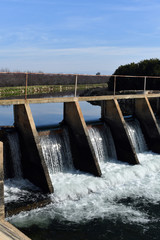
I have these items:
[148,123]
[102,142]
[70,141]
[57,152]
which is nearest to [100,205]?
[57,152]

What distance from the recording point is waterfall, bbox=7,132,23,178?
10641 millimetres

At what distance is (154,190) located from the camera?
34.8ft

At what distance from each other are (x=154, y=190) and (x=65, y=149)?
13.4 ft

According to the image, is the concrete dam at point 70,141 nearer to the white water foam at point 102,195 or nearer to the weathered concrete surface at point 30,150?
the weathered concrete surface at point 30,150

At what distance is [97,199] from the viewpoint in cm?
963

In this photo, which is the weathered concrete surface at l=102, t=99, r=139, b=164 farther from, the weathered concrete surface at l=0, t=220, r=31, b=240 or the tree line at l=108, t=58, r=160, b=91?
the tree line at l=108, t=58, r=160, b=91

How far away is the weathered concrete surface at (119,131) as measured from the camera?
13141 mm

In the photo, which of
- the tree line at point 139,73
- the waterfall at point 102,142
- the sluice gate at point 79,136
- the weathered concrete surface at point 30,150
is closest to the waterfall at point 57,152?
the sluice gate at point 79,136

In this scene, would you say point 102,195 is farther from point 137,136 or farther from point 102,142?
point 137,136

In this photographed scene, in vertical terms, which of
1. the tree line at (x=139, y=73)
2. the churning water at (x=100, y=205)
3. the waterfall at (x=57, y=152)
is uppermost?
the tree line at (x=139, y=73)

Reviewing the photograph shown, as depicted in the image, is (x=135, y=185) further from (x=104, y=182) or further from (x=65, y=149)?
(x=65, y=149)

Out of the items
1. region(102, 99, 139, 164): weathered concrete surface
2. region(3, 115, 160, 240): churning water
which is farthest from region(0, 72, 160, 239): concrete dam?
region(3, 115, 160, 240): churning water

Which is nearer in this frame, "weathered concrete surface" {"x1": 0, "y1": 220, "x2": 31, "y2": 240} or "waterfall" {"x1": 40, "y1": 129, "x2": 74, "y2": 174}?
"weathered concrete surface" {"x1": 0, "y1": 220, "x2": 31, "y2": 240}

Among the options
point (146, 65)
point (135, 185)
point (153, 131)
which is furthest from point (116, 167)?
point (146, 65)
